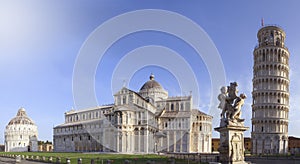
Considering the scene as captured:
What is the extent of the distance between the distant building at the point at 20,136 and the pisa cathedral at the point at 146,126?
159 ft

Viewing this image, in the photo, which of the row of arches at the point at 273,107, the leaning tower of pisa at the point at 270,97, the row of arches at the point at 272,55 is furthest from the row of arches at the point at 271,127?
the row of arches at the point at 272,55

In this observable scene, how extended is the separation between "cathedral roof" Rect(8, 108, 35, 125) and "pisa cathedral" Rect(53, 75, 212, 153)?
5607cm

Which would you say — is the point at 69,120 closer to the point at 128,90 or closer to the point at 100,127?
the point at 100,127

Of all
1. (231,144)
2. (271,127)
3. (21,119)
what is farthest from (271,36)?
(21,119)

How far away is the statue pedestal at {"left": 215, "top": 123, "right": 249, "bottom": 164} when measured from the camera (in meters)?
16.4

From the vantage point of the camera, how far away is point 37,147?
140m

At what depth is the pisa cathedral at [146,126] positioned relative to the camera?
7756cm

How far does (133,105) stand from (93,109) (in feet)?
85.3

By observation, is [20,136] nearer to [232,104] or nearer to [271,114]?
[271,114]

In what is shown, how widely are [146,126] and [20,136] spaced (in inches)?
3578

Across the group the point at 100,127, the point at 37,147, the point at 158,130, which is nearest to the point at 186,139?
the point at 158,130

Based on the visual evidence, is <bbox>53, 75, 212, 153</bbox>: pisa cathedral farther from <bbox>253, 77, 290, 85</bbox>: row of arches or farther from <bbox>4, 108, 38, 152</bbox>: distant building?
<bbox>4, 108, 38, 152</bbox>: distant building

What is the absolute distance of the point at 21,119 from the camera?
150 metres

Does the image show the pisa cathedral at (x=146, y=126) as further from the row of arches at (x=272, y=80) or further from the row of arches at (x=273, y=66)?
the row of arches at (x=273, y=66)
